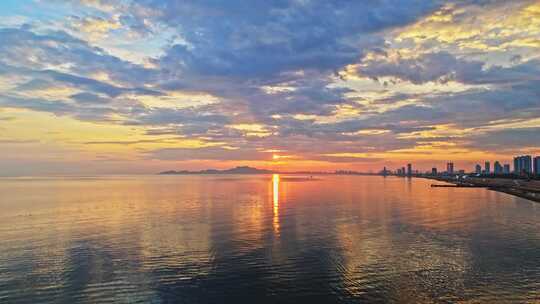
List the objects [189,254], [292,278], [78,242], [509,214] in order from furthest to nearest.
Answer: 1. [509,214]
2. [78,242]
3. [189,254]
4. [292,278]

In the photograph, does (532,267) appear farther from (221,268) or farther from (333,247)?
(221,268)

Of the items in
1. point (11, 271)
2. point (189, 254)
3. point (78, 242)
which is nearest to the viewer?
point (11, 271)

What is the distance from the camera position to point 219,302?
22.5 metres

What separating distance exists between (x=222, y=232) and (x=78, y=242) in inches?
587

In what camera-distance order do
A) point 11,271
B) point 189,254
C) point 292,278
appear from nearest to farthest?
point 292,278 → point 11,271 → point 189,254

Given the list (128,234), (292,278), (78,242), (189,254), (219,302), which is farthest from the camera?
(128,234)

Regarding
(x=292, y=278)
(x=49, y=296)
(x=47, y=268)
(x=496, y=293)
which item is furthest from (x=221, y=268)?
(x=496, y=293)

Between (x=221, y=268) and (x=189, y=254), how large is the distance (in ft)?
19.1

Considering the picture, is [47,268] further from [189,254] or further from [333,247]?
[333,247]

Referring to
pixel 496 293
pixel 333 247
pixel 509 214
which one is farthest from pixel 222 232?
pixel 509 214

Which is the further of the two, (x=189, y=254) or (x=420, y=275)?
(x=189, y=254)

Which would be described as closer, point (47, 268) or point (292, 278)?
point (292, 278)

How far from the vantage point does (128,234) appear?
44219 mm

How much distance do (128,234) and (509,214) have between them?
57236mm
